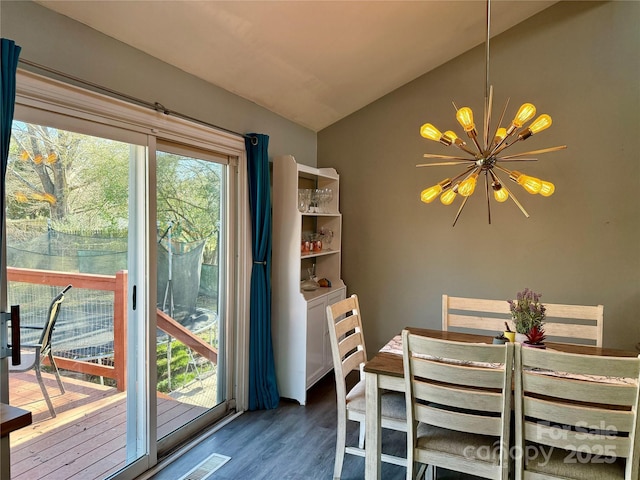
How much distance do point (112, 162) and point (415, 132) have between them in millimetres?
2775

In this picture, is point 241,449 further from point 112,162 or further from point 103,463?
point 112,162

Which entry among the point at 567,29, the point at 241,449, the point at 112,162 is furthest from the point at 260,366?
the point at 567,29

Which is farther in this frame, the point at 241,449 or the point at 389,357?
the point at 241,449

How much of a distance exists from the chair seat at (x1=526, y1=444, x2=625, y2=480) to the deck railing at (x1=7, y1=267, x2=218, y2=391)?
7.01 ft

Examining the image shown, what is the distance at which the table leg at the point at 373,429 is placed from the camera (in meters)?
2.10

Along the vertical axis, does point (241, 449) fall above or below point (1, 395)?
below

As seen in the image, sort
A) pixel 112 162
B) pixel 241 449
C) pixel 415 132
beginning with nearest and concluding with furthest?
pixel 112 162 → pixel 241 449 → pixel 415 132

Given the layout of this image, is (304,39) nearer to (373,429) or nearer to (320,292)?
(320,292)

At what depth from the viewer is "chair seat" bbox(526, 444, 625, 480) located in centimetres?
173

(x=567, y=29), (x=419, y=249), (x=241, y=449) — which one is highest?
(x=567, y=29)

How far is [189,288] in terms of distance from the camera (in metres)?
2.90

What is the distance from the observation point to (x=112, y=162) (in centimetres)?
228

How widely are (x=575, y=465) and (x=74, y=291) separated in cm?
246

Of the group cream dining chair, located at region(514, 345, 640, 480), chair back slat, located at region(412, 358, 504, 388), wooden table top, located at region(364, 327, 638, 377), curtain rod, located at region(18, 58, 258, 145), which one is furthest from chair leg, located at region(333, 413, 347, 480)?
curtain rod, located at region(18, 58, 258, 145)
